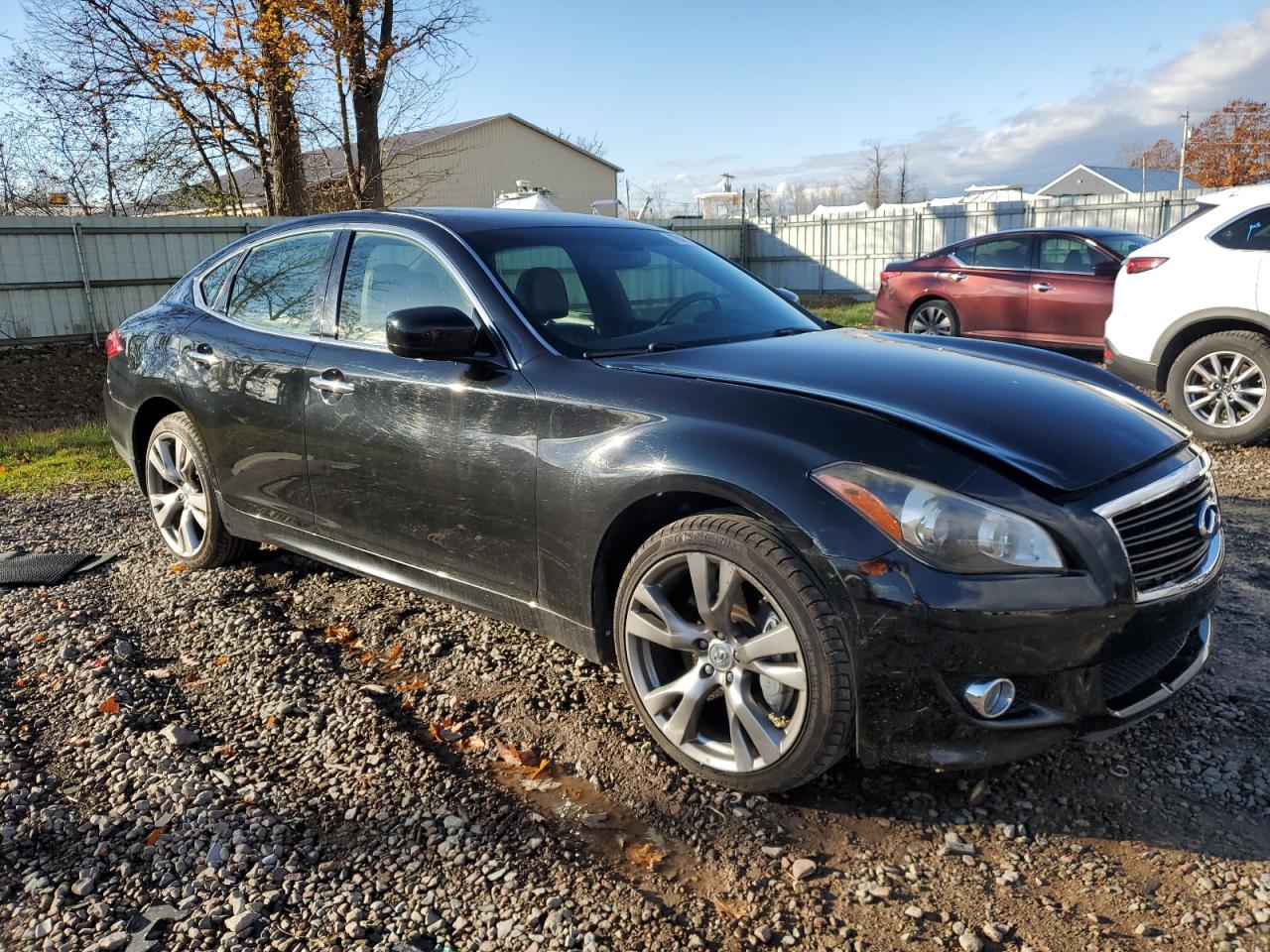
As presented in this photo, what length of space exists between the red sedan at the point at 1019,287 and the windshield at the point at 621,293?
685cm

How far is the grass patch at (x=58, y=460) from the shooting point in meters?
7.51

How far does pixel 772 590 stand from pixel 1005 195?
3216cm

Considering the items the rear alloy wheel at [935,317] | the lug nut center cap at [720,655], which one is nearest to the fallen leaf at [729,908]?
the lug nut center cap at [720,655]

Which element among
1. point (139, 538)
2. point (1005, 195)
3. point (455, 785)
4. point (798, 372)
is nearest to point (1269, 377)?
point (798, 372)

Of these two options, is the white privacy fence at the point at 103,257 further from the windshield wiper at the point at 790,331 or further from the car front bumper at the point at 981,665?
the car front bumper at the point at 981,665

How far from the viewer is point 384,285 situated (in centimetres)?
385

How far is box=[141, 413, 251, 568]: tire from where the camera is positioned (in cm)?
468

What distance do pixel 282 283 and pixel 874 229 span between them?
21.6m

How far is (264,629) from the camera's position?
13.5 ft

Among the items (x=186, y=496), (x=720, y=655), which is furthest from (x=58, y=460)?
(x=720, y=655)

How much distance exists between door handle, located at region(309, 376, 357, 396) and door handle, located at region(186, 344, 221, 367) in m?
0.84

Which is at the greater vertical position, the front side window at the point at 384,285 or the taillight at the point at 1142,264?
the front side window at the point at 384,285

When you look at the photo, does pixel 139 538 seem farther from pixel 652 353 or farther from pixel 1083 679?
Answer: pixel 1083 679

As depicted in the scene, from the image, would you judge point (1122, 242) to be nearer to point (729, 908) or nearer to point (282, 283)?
point (282, 283)
